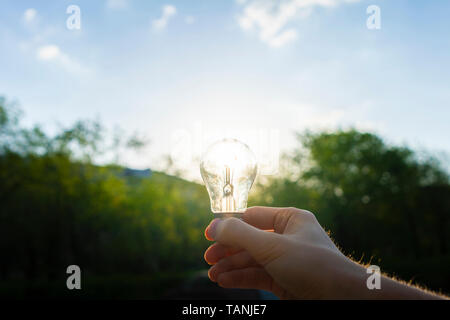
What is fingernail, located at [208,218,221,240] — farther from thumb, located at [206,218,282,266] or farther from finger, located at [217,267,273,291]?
finger, located at [217,267,273,291]

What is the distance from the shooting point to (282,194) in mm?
30062

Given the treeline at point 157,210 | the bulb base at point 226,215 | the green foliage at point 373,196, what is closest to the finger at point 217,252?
the bulb base at point 226,215

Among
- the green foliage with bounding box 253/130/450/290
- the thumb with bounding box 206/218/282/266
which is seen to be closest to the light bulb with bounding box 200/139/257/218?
the thumb with bounding box 206/218/282/266

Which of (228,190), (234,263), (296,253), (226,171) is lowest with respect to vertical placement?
(234,263)

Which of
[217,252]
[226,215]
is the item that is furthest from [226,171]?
[217,252]

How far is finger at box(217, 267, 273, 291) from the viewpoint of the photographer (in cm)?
209

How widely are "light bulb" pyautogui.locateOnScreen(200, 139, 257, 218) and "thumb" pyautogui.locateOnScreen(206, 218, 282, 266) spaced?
43 centimetres

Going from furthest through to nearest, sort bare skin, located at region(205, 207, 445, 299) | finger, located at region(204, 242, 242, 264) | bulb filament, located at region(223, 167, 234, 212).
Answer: bulb filament, located at region(223, 167, 234, 212)
finger, located at region(204, 242, 242, 264)
bare skin, located at region(205, 207, 445, 299)

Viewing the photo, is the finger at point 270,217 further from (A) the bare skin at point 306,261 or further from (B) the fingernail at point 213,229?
(B) the fingernail at point 213,229

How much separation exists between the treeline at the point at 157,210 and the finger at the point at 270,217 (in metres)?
13.7

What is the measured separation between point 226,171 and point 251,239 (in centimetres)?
61

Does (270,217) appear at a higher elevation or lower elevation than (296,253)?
higher

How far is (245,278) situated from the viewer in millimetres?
2109

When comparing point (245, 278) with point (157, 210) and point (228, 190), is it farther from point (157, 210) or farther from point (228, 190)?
point (157, 210)
